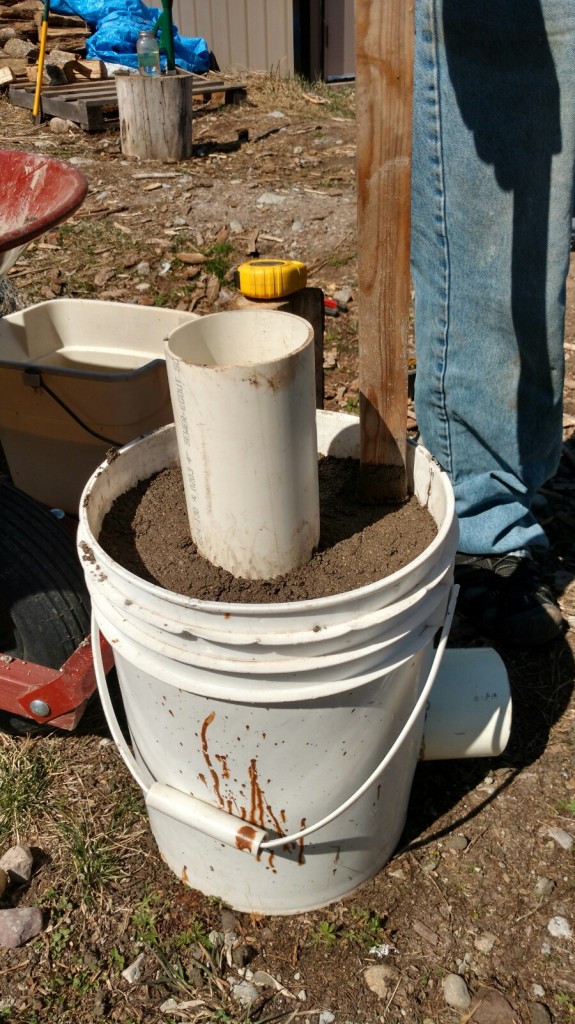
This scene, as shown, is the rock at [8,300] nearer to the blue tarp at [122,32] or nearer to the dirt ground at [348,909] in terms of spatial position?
the dirt ground at [348,909]

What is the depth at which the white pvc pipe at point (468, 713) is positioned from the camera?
1742 millimetres

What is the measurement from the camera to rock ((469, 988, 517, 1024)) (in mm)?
1453

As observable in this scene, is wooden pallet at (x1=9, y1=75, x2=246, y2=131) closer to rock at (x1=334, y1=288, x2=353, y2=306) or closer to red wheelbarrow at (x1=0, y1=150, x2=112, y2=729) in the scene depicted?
rock at (x1=334, y1=288, x2=353, y2=306)

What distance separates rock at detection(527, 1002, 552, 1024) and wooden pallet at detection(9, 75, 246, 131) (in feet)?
21.6

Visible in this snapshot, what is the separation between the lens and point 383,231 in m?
1.37

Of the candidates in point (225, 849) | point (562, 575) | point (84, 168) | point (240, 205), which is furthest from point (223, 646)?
point (84, 168)

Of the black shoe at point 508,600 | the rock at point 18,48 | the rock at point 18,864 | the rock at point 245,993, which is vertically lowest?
the rock at point 245,993

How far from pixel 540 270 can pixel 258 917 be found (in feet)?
5.19

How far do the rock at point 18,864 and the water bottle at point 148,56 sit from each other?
5.63 meters

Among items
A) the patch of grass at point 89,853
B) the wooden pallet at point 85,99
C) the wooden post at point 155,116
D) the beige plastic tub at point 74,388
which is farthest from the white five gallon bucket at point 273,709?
the wooden pallet at point 85,99

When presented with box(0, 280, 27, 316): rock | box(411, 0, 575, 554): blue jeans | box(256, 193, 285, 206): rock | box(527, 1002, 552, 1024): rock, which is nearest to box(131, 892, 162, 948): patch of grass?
box(527, 1002, 552, 1024): rock

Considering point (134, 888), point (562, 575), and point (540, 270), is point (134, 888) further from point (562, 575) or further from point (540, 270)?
point (540, 270)

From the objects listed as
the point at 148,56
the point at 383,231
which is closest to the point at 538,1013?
the point at 383,231

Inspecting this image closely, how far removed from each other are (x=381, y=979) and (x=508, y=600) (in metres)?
1.02
